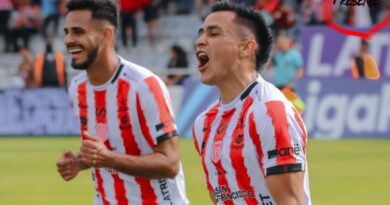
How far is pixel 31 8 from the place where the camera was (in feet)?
97.6

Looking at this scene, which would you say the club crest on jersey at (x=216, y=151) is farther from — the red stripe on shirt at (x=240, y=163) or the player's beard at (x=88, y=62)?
the player's beard at (x=88, y=62)

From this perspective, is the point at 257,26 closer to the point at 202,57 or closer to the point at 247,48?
the point at 247,48

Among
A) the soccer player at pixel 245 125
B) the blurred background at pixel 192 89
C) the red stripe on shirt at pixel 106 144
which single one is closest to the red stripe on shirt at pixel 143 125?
the red stripe on shirt at pixel 106 144

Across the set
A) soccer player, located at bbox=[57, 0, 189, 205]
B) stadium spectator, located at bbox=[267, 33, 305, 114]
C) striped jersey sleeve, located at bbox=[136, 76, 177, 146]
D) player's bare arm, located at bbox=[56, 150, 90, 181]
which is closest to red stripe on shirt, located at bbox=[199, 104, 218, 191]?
player's bare arm, located at bbox=[56, 150, 90, 181]

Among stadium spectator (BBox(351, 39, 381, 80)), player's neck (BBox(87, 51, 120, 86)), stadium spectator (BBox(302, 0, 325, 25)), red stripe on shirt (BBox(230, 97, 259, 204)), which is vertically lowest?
red stripe on shirt (BBox(230, 97, 259, 204))

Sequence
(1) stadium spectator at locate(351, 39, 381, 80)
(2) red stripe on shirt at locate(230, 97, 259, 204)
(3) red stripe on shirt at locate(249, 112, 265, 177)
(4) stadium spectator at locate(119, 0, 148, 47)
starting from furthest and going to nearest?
(4) stadium spectator at locate(119, 0, 148, 47), (1) stadium spectator at locate(351, 39, 381, 80), (2) red stripe on shirt at locate(230, 97, 259, 204), (3) red stripe on shirt at locate(249, 112, 265, 177)

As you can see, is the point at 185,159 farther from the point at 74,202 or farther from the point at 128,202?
the point at 128,202

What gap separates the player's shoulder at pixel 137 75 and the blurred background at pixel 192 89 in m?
6.57

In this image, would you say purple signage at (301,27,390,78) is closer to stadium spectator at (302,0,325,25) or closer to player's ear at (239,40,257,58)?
stadium spectator at (302,0,325,25)

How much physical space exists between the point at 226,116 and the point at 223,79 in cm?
19

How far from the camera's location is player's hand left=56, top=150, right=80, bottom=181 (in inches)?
269

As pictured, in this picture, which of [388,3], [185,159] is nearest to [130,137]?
[185,159]

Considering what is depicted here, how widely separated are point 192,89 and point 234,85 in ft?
58.1

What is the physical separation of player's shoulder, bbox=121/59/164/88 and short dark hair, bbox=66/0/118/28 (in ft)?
1.18
